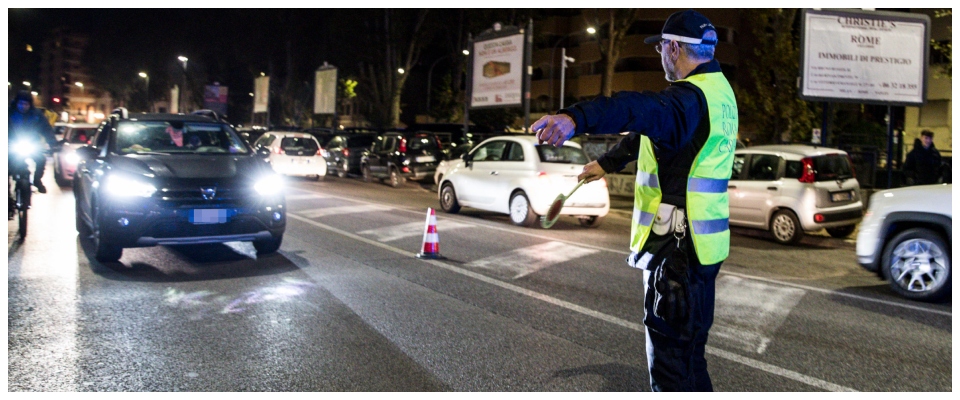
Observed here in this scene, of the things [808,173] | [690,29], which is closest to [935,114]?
A: [808,173]

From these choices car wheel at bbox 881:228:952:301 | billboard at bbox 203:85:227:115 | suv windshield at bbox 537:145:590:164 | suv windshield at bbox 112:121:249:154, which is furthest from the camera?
billboard at bbox 203:85:227:115

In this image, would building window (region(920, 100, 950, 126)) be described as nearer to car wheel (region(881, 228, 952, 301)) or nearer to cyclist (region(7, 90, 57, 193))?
car wheel (region(881, 228, 952, 301))

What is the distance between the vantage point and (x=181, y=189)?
8.59 metres

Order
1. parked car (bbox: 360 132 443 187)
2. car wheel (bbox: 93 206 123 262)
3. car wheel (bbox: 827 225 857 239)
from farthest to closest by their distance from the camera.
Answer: parked car (bbox: 360 132 443 187), car wheel (bbox: 827 225 857 239), car wheel (bbox: 93 206 123 262)

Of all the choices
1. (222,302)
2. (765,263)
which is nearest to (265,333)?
(222,302)

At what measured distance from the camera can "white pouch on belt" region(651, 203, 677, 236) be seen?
349cm

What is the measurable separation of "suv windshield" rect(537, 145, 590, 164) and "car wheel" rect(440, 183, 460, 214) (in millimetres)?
2334

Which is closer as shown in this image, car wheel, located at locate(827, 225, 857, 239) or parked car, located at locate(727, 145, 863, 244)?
parked car, located at locate(727, 145, 863, 244)

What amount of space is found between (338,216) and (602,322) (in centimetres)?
859

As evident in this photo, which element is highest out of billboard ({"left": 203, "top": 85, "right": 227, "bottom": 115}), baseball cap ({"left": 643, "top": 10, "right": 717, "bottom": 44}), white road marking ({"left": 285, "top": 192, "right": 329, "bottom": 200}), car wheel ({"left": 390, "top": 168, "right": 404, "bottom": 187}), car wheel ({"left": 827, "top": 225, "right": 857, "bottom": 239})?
billboard ({"left": 203, "top": 85, "right": 227, "bottom": 115})

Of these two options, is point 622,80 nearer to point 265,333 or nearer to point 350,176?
point 350,176

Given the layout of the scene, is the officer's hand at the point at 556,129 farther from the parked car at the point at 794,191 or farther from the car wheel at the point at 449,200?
the car wheel at the point at 449,200

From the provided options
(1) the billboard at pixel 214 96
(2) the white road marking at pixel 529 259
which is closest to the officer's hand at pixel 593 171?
(2) the white road marking at pixel 529 259

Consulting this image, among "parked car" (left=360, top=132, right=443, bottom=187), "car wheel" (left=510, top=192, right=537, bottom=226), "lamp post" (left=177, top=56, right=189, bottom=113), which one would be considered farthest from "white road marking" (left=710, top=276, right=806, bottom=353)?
"lamp post" (left=177, top=56, right=189, bottom=113)
